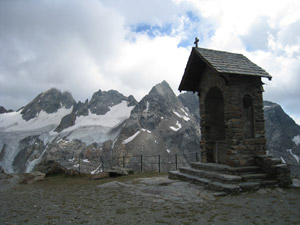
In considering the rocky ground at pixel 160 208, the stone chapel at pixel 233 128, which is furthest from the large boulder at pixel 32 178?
the stone chapel at pixel 233 128

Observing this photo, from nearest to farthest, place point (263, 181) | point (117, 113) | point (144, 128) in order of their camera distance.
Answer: point (263, 181) < point (144, 128) < point (117, 113)

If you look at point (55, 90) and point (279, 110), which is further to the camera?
point (55, 90)

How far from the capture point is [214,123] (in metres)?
11.8

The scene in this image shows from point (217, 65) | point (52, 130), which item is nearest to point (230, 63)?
point (217, 65)

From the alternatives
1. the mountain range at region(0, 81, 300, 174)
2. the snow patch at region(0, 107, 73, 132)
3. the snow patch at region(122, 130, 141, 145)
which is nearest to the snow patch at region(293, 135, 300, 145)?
the mountain range at region(0, 81, 300, 174)

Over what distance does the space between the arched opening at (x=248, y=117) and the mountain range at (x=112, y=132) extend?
2153 inches

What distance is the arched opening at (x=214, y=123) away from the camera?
11.4 meters

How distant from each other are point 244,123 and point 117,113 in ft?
395

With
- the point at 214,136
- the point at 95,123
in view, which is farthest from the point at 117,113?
the point at 214,136

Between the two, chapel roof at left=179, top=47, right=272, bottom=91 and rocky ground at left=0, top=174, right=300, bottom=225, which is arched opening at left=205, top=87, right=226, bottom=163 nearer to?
chapel roof at left=179, top=47, right=272, bottom=91

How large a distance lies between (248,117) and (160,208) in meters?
6.04

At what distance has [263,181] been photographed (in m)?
8.40

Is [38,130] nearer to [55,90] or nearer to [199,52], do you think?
[55,90]

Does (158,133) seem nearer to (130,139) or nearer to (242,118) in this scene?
(130,139)
